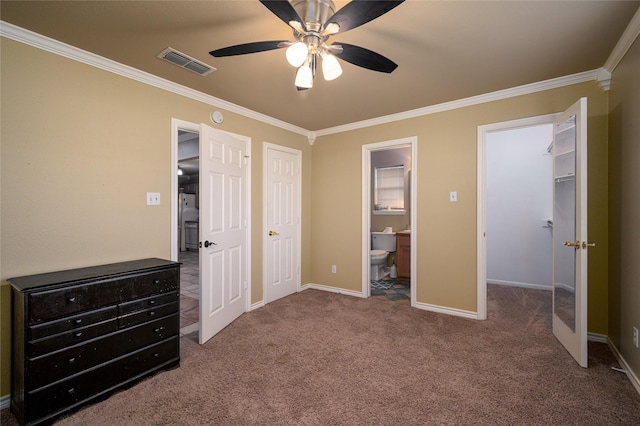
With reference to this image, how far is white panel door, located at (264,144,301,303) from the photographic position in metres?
3.92

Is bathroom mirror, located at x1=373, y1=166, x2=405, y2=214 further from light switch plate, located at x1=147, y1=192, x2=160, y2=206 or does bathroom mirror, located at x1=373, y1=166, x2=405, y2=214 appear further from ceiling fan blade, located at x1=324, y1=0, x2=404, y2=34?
ceiling fan blade, located at x1=324, y1=0, x2=404, y2=34

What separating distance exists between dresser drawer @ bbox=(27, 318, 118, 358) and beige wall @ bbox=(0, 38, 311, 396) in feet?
1.69

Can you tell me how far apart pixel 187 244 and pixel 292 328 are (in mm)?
7231

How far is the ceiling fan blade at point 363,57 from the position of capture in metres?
1.70

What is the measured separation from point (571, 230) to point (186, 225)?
913 centimetres

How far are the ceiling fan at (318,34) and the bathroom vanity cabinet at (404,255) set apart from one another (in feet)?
11.5

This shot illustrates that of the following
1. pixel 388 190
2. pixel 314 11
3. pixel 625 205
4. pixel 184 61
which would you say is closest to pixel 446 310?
pixel 625 205

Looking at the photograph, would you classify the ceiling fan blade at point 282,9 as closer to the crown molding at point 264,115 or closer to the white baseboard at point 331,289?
the crown molding at point 264,115

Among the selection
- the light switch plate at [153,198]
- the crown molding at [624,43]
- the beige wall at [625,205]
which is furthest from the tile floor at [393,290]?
A: the crown molding at [624,43]

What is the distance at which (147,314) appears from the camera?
7.13 feet

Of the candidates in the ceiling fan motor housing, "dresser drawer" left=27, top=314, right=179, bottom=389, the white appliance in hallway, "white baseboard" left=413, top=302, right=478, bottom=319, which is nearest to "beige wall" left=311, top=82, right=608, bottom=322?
"white baseboard" left=413, top=302, right=478, bottom=319

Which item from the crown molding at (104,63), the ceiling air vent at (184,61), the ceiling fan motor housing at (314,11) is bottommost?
the ceiling fan motor housing at (314,11)

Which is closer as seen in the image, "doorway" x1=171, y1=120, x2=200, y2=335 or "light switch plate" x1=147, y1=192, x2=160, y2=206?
"light switch plate" x1=147, y1=192, x2=160, y2=206

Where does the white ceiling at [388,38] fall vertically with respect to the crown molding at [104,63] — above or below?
above
